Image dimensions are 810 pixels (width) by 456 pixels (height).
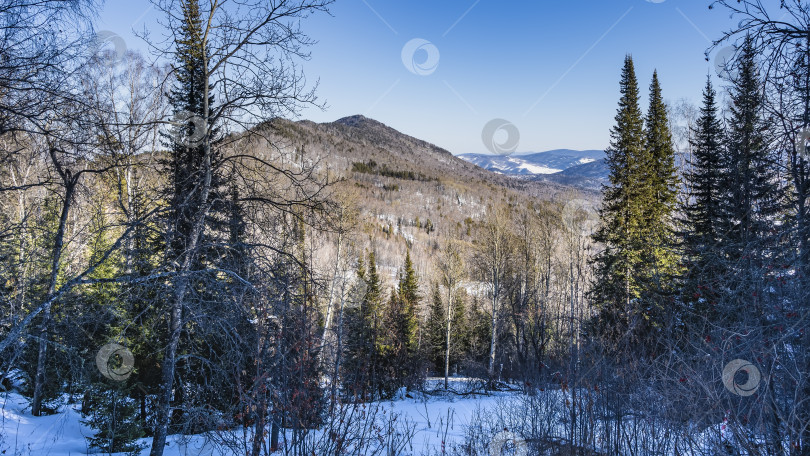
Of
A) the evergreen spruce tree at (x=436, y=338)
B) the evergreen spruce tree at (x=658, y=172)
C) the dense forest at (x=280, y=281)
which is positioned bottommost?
the evergreen spruce tree at (x=436, y=338)

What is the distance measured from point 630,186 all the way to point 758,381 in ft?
49.3

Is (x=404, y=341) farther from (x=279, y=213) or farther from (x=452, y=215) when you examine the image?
(x=452, y=215)

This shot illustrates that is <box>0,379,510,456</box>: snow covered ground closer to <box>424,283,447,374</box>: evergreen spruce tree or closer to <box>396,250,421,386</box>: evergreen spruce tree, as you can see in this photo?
<box>396,250,421,386</box>: evergreen spruce tree

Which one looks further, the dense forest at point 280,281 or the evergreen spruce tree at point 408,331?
the evergreen spruce tree at point 408,331

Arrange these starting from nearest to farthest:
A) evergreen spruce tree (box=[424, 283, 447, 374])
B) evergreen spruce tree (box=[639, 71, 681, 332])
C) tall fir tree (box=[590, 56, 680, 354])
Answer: tall fir tree (box=[590, 56, 680, 354])
evergreen spruce tree (box=[639, 71, 681, 332])
evergreen spruce tree (box=[424, 283, 447, 374])

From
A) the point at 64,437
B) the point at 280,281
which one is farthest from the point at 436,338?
the point at 280,281

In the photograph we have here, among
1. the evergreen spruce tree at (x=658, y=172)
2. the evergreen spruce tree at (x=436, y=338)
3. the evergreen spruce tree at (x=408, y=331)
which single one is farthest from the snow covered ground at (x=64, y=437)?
the evergreen spruce tree at (x=436, y=338)

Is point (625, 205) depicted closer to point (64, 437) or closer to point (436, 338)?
point (436, 338)

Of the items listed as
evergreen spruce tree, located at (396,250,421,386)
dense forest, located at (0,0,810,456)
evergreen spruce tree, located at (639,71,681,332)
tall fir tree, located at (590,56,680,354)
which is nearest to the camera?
dense forest, located at (0,0,810,456)

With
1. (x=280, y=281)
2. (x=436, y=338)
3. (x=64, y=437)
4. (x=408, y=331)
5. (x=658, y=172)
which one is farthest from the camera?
(x=436, y=338)

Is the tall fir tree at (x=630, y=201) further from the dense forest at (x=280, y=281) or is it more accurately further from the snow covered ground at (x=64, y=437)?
the snow covered ground at (x=64, y=437)

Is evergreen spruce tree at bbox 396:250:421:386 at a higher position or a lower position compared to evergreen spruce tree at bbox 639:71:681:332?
lower

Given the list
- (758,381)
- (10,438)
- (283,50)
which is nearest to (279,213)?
(283,50)

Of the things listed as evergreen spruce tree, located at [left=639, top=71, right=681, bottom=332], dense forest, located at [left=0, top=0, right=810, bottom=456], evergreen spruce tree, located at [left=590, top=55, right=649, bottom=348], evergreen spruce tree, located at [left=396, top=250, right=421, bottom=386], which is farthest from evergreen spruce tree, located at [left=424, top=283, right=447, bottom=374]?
evergreen spruce tree, located at [left=639, top=71, right=681, bottom=332]
